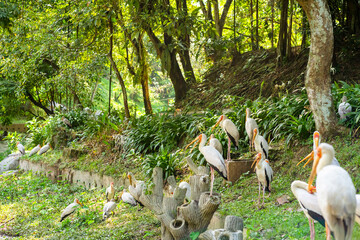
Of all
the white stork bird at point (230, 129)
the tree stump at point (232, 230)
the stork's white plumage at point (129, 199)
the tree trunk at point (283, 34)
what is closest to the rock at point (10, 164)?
the stork's white plumage at point (129, 199)

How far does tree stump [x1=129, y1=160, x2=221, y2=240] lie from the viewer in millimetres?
3811

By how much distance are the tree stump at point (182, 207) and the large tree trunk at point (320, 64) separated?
1768 millimetres

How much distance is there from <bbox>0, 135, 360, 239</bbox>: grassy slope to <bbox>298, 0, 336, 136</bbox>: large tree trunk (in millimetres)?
347

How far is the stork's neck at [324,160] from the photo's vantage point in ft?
7.69

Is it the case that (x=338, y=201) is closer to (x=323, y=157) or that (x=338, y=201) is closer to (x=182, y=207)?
(x=323, y=157)

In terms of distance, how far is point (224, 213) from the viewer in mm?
4500

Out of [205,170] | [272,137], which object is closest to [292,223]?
[205,170]

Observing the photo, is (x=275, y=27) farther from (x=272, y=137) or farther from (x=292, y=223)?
(x=292, y=223)

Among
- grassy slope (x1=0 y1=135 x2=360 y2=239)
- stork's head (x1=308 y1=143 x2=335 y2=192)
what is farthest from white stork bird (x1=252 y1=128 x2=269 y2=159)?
stork's head (x1=308 y1=143 x2=335 y2=192)

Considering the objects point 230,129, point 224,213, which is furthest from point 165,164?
point 224,213

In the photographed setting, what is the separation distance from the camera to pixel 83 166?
30.0 ft

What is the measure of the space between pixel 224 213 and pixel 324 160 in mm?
2331

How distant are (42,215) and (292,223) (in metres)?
5.03

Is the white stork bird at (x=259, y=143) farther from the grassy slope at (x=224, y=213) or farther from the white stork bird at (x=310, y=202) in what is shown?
the white stork bird at (x=310, y=202)
